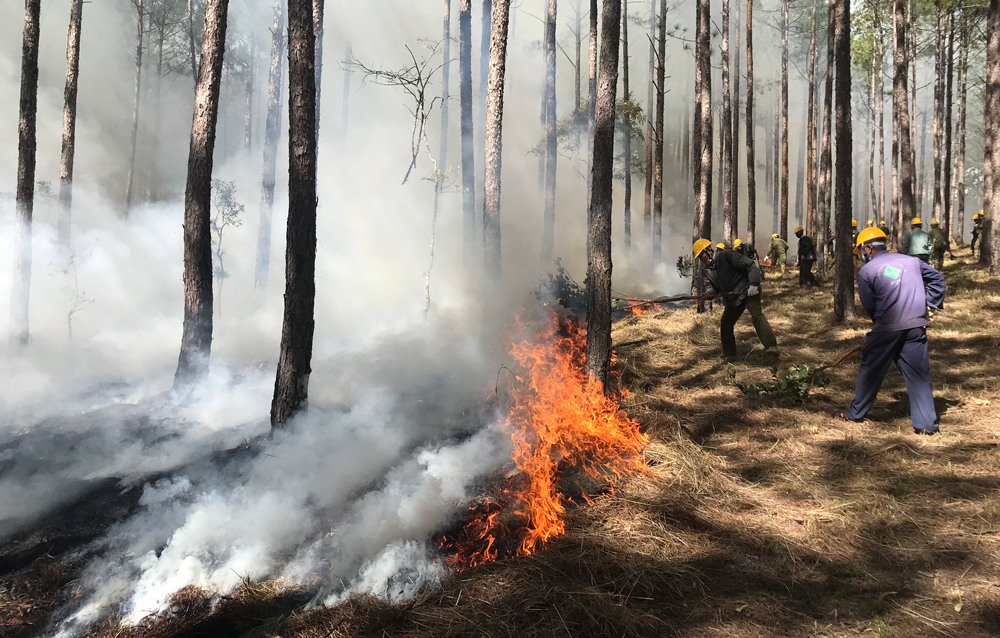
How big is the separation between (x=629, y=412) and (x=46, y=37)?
43222 mm

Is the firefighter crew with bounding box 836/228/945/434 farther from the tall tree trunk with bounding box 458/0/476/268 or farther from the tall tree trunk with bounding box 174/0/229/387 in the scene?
the tall tree trunk with bounding box 458/0/476/268

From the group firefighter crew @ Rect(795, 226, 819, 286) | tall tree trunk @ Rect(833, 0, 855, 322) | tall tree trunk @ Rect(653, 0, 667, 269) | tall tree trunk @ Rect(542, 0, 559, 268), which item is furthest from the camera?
tall tree trunk @ Rect(542, 0, 559, 268)

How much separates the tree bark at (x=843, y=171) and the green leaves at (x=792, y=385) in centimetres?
369

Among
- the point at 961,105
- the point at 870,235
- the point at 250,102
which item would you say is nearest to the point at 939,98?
the point at 961,105

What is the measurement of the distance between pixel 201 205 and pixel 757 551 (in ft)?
29.4

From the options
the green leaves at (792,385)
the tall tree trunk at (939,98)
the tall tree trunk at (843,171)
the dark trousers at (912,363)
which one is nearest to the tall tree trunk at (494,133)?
the green leaves at (792,385)

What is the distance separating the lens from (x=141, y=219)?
2256 centimetres

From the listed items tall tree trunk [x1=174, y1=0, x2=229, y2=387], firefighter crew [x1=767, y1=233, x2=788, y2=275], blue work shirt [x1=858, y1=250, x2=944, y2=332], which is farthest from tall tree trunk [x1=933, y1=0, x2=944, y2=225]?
tall tree trunk [x1=174, y1=0, x2=229, y2=387]

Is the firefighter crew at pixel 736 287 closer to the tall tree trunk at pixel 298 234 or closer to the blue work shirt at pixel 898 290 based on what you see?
the blue work shirt at pixel 898 290

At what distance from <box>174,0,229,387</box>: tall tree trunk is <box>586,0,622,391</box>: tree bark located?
6213 mm

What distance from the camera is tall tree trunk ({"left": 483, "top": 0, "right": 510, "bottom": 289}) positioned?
36.3 feet

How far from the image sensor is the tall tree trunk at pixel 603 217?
20.0ft

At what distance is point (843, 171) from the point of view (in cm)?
946

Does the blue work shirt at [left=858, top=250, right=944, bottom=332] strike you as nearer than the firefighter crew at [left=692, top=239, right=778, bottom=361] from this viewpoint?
Yes
